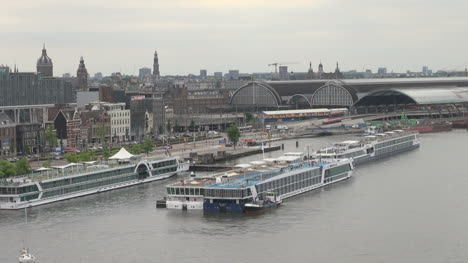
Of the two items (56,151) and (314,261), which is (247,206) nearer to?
(314,261)

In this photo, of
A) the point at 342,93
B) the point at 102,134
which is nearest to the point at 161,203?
the point at 102,134

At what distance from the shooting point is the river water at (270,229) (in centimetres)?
2608

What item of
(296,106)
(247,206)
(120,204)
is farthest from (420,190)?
(296,106)

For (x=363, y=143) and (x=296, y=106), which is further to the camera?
(x=296, y=106)

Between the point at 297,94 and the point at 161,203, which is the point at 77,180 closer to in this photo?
the point at 161,203

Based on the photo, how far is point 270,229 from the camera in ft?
96.5

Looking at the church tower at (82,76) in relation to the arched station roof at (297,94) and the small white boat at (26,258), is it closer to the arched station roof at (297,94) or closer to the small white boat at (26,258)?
the arched station roof at (297,94)

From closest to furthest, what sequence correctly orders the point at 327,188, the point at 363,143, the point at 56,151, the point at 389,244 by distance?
the point at 389,244 < the point at 327,188 < the point at 363,143 < the point at 56,151

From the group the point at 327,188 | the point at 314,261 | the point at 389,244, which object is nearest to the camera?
the point at 314,261

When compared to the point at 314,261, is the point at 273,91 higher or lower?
higher

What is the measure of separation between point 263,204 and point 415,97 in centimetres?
5885

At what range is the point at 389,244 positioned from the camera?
26953 mm

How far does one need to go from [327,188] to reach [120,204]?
30.9 feet

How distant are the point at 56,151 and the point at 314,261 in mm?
32772
